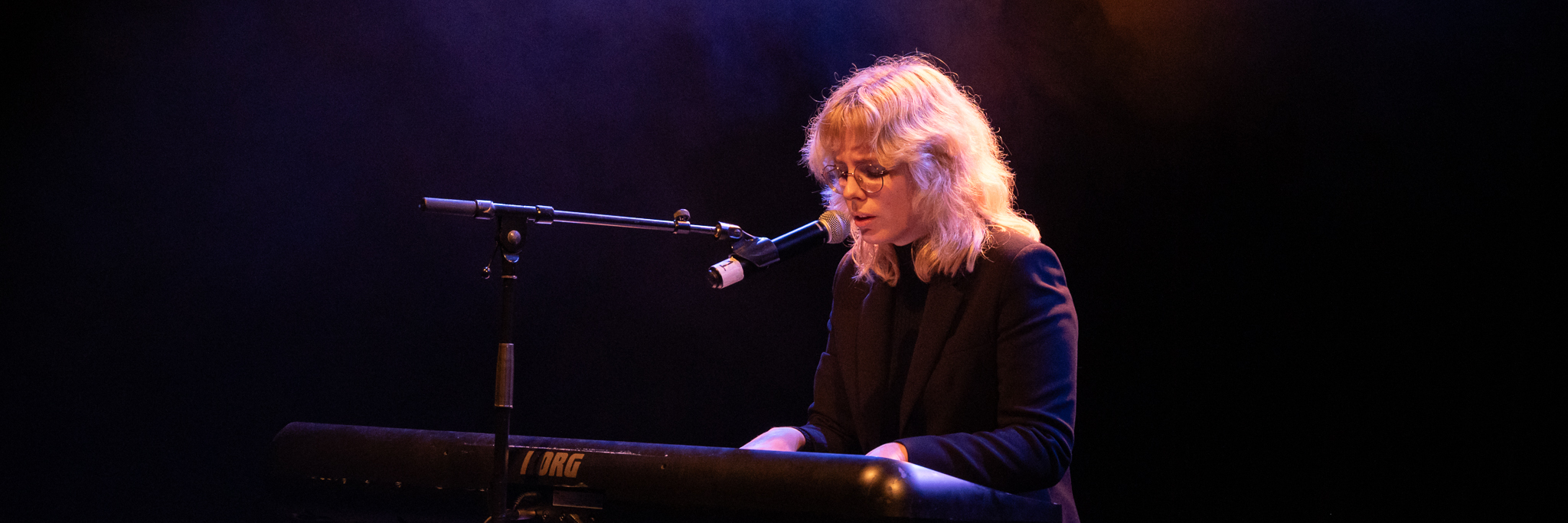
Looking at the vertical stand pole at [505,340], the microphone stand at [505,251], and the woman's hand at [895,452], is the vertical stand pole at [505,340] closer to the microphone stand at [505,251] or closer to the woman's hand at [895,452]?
the microphone stand at [505,251]

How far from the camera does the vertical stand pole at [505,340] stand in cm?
135

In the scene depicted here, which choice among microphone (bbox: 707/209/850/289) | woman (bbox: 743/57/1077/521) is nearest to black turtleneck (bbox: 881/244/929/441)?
woman (bbox: 743/57/1077/521)

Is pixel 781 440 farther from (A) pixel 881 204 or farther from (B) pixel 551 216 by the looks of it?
(B) pixel 551 216

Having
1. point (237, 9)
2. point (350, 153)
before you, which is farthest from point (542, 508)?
point (237, 9)

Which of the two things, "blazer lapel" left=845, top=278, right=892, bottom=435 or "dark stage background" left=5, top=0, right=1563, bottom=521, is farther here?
"dark stage background" left=5, top=0, right=1563, bottom=521

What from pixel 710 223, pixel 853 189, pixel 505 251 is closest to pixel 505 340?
pixel 505 251

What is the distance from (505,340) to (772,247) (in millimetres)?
479

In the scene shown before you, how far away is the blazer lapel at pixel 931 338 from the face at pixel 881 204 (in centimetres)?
16

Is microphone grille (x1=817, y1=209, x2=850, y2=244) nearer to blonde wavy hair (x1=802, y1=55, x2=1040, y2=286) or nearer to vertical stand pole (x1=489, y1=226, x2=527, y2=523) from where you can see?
blonde wavy hair (x1=802, y1=55, x2=1040, y2=286)

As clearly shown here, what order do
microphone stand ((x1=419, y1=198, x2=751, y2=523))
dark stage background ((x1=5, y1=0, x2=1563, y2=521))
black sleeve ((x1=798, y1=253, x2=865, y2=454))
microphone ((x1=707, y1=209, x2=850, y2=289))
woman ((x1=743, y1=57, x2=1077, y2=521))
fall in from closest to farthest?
microphone stand ((x1=419, y1=198, x2=751, y2=523)), microphone ((x1=707, y1=209, x2=850, y2=289)), woman ((x1=743, y1=57, x2=1077, y2=521)), black sleeve ((x1=798, y1=253, x2=865, y2=454)), dark stage background ((x1=5, y1=0, x2=1563, y2=521))

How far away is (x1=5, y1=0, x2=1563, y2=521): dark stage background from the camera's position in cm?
260

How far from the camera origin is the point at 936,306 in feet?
6.26

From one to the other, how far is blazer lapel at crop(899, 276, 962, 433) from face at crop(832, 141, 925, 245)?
0.16 m

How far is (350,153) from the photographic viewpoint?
3.26 meters
